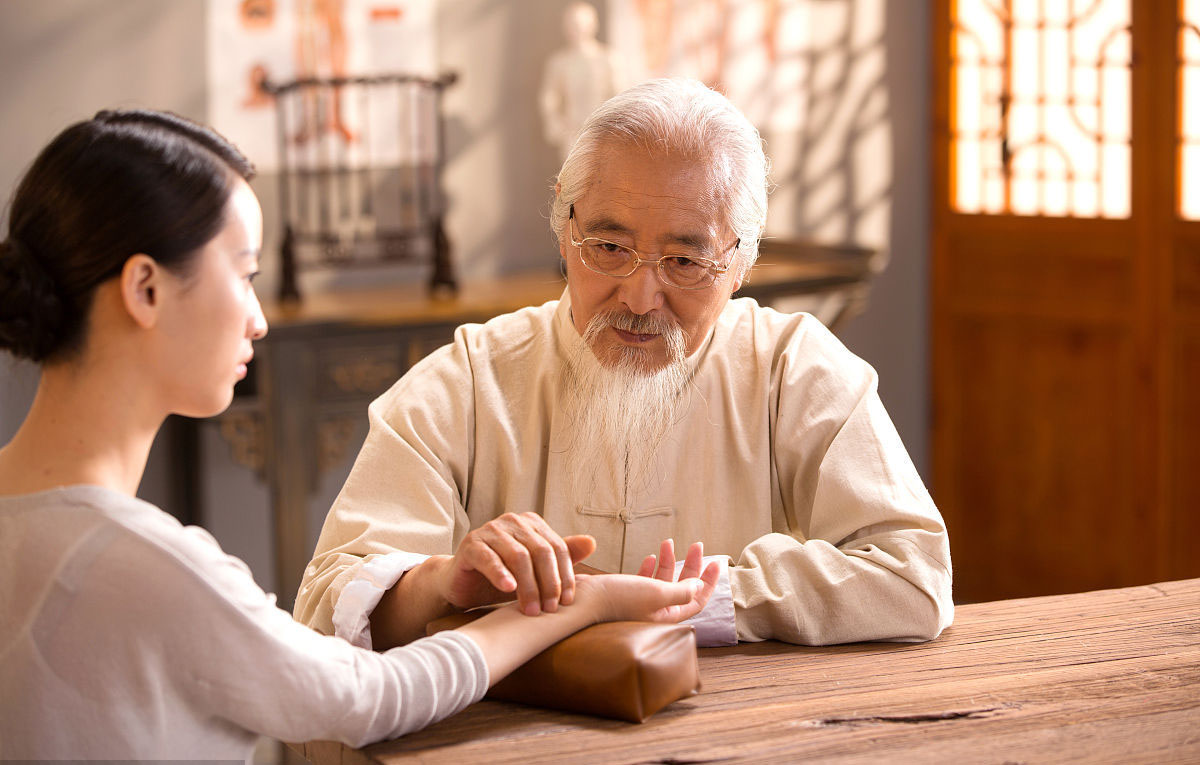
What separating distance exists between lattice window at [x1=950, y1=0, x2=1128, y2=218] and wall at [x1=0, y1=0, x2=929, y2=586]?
26 centimetres

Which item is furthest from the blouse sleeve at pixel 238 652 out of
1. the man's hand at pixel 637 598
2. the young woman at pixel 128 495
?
the man's hand at pixel 637 598

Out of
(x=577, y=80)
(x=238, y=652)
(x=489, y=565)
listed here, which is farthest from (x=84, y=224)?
(x=577, y=80)

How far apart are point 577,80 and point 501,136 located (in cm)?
37

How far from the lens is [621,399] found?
2.17 m

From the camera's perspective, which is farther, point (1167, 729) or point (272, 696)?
point (1167, 729)

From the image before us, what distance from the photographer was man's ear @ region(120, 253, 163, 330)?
50.9 inches

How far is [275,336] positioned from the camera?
4094mm

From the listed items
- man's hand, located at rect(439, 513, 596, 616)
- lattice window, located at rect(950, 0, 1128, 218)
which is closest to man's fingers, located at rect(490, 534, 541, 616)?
man's hand, located at rect(439, 513, 596, 616)

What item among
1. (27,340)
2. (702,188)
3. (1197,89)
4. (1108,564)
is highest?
(1197,89)

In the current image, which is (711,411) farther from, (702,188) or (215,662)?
(215,662)

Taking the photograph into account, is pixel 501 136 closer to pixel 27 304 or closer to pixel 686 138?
pixel 686 138

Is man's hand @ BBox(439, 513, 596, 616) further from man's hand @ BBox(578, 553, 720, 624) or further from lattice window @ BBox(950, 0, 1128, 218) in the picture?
lattice window @ BBox(950, 0, 1128, 218)

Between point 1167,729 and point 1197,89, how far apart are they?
4.35 meters

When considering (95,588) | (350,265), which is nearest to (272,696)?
(95,588)
